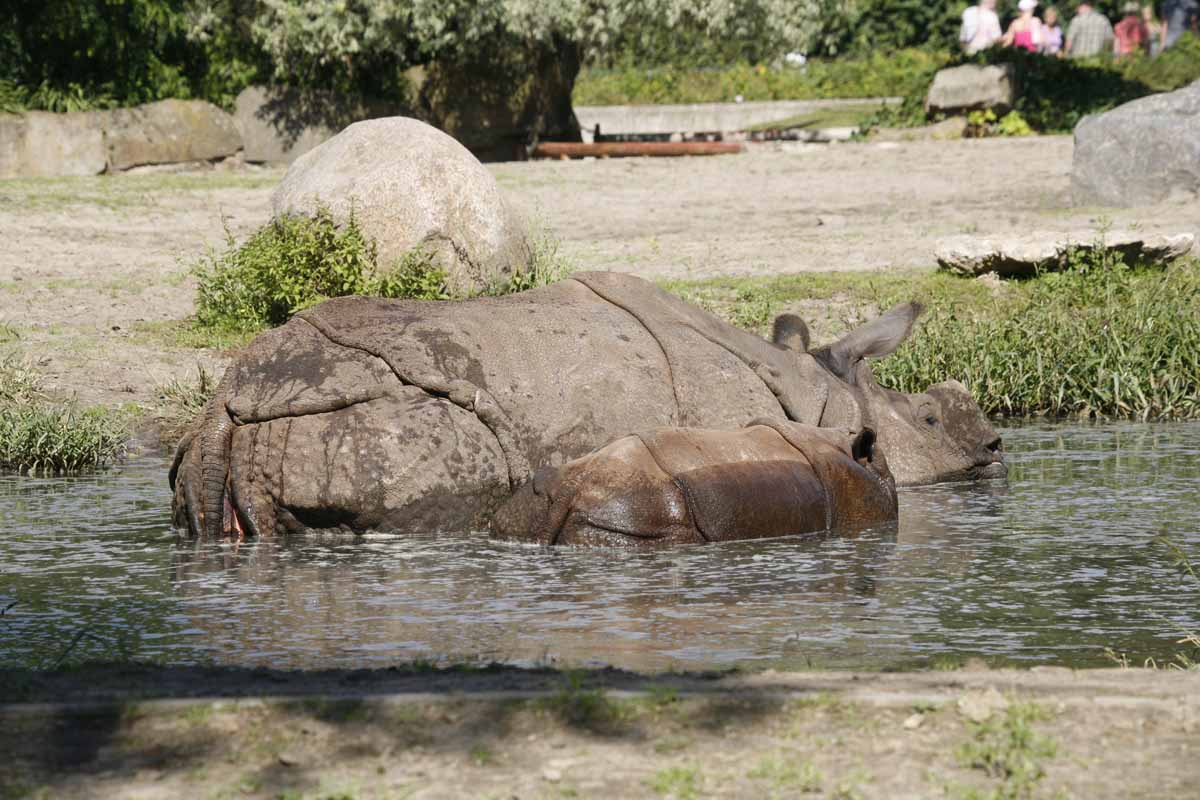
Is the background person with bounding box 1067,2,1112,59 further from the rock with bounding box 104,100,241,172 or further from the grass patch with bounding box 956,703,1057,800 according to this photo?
the grass patch with bounding box 956,703,1057,800

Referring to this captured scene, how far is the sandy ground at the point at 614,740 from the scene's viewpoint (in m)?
4.01

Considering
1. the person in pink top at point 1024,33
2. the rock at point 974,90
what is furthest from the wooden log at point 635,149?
the person in pink top at point 1024,33

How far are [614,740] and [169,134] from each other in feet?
61.1

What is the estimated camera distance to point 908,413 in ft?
31.1

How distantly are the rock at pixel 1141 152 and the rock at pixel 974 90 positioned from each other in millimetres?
7040

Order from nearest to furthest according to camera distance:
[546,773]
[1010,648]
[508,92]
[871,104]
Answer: [546,773] → [1010,648] → [508,92] → [871,104]

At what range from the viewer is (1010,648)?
602cm

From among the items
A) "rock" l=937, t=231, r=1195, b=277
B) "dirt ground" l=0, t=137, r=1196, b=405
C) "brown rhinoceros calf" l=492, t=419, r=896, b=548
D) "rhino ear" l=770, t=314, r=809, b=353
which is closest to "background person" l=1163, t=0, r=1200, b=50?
"dirt ground" l=0, t=137, r=1196, b=405

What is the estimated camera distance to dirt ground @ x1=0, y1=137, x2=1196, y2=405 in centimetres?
1349

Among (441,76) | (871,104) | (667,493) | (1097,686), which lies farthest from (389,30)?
(1097,686)

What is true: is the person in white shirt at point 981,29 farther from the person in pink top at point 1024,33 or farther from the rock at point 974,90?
the rock at point 974,90

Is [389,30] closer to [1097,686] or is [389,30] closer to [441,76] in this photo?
[441,76]

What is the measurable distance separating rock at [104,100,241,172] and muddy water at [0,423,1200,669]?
13.0 m

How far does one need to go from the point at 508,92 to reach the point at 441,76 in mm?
1060
